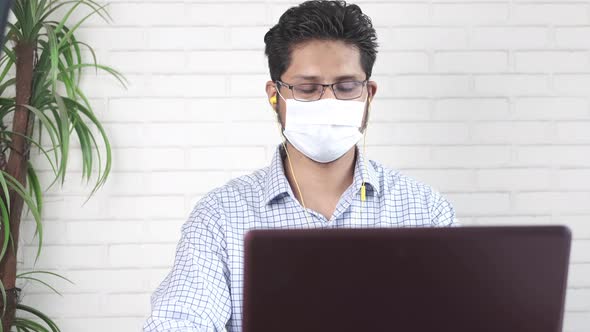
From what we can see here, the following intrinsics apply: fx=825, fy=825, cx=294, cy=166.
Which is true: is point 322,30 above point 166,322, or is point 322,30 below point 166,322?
above

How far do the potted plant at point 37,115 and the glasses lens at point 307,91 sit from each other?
995mm

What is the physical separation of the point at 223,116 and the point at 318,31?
3.52 feet

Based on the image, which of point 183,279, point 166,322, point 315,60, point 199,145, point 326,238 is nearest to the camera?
point 326,238

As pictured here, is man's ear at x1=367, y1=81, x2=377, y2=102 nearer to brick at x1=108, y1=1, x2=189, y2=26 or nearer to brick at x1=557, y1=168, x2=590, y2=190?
brick at x1=108, y1=1, x2=189, y2=26

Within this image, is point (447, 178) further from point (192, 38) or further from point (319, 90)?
point (319, 90)

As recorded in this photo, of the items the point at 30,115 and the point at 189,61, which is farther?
the point at 189,61

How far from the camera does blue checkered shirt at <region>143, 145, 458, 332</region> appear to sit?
161cm

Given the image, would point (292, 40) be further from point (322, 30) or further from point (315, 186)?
point (315, 186)

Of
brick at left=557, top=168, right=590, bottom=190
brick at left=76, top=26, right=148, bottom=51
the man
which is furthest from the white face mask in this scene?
brick at left=557, top=168, right=590, bottom=190

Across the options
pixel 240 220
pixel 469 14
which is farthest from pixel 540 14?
pixel 240 220

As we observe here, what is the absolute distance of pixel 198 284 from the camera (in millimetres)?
1617

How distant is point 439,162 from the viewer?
2.94m

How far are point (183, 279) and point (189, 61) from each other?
55.7 inches

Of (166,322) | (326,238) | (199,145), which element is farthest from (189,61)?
(326,238)
